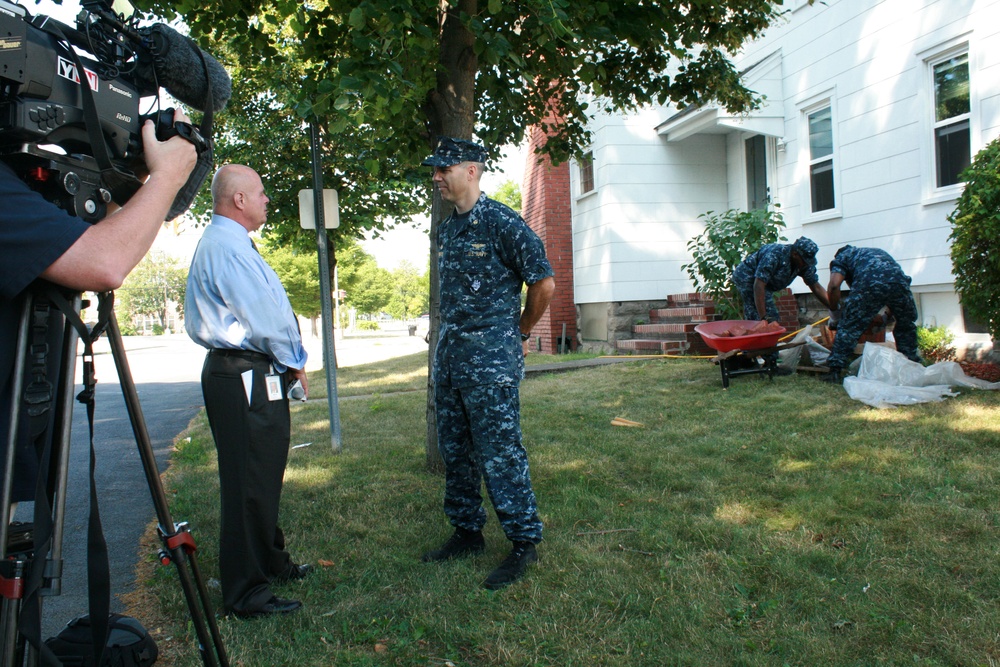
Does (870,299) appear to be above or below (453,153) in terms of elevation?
below

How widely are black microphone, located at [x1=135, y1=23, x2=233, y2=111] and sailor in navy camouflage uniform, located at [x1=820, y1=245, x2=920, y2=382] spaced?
7043mm

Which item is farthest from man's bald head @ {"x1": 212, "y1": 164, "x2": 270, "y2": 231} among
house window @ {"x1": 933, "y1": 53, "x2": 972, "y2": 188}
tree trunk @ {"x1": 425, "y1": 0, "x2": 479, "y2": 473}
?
house window @ {"x1": 933, "y1": 53, "x2": 972, "y2": 188}

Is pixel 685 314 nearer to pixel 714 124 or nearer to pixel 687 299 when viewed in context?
pixel 687 299

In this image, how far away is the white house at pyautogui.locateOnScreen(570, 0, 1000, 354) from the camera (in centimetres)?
873

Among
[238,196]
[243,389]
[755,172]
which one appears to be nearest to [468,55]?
[238,196]

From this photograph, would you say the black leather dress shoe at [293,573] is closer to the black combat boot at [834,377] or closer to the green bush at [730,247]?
the black combat boot at [834,377]

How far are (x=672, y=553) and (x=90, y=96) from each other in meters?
3.03

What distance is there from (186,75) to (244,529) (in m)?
1.96

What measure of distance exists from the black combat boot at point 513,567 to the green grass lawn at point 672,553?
7 cm

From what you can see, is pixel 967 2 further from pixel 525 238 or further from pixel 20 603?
pixel 20 603

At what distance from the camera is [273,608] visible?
3174mm

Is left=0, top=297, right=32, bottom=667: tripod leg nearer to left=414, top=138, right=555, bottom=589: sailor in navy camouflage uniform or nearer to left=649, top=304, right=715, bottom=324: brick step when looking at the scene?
left=414, top=138, right=555, bottom=589: sailor in navy camouflage uniform

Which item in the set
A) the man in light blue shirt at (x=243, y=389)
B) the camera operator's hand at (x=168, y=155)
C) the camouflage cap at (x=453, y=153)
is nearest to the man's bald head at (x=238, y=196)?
the man in light blue shirt at (x=243, y=389)

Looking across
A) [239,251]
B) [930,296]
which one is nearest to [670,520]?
[239,251]
